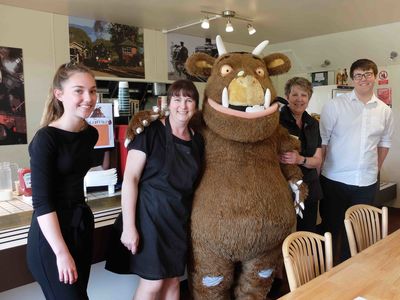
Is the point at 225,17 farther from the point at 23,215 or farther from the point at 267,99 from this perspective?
the point at 23,215

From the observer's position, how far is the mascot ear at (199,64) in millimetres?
1812

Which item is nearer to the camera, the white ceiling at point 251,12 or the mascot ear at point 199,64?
the mascot ear at point 199,64

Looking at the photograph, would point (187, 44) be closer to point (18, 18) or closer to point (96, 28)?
point (96, 28)

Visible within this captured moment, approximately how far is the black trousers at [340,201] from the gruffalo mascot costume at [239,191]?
681 millimetres

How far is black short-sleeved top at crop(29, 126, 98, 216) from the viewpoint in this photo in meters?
1.18

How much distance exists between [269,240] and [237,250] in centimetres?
15

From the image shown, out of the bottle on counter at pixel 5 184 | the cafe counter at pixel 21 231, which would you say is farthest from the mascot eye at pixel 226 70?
the bottle on counter at pixel 5 184

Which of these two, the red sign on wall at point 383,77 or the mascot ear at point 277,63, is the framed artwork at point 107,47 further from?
the red sign on wall at point 383,77

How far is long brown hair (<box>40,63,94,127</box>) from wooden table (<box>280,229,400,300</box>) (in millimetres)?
973

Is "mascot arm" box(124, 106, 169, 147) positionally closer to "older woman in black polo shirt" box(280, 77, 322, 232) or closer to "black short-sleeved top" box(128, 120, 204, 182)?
"black short-sleeved top" box(128, 120, 204, 182)

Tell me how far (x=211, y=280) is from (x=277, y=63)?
1.09 m

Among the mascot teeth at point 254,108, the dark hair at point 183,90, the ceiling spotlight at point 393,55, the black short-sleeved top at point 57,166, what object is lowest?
the black short-sleeved top at point 57,166

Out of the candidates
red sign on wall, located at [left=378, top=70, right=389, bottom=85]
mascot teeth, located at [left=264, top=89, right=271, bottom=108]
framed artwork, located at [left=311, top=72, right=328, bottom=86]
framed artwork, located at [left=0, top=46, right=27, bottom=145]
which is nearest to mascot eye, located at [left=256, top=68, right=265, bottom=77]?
mascot teeth, located at [left=264, top=89, right=271, bottom=108]

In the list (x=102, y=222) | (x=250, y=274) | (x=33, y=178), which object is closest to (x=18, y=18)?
(x=102, y=222)
